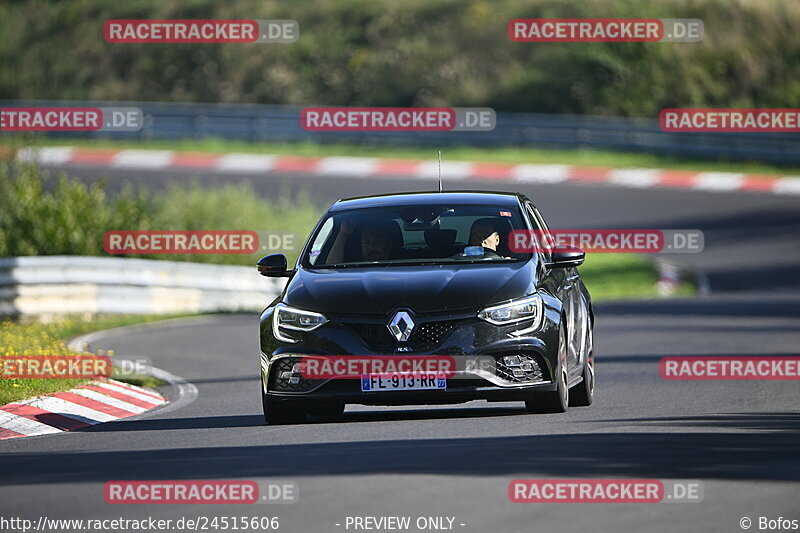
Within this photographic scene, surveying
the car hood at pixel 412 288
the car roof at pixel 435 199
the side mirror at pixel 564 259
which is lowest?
the car hood at pixel 412 288

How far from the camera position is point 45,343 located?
1680 cm

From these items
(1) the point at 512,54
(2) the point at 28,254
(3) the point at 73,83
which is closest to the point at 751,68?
(1) the point at 512,54

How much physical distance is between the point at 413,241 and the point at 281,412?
1.65 meters

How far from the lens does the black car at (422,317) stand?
11.0 m

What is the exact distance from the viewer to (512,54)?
49.9 metres

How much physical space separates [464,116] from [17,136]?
19.1 metres
